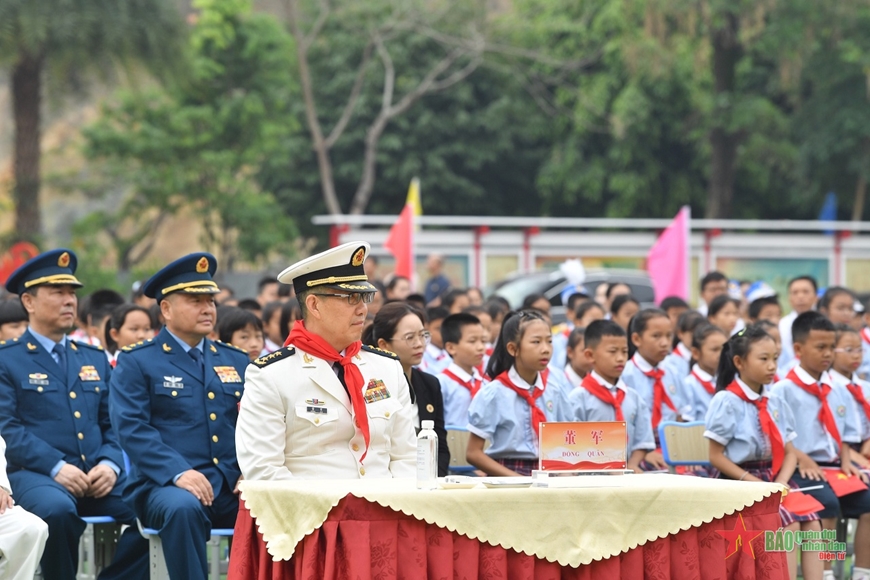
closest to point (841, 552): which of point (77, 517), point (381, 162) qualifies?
point (77, 517)

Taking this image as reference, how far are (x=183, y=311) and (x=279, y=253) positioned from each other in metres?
21.4

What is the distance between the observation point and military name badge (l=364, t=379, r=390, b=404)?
5.12m

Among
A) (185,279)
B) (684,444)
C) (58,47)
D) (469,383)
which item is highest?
(58,47)

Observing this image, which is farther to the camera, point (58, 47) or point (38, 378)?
point (58, 47)

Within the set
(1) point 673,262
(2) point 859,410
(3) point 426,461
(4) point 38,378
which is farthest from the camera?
(1) point 673,262

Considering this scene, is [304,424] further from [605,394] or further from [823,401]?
[823,401]

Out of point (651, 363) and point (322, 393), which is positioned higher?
point (651, 363)

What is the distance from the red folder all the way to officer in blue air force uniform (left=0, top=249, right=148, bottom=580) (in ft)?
10.9

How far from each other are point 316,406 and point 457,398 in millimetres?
2975

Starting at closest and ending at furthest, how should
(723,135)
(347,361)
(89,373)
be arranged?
(347,361)
(89,373)
(723,135)

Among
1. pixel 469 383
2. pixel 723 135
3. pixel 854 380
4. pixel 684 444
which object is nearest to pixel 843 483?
pixel 684 444

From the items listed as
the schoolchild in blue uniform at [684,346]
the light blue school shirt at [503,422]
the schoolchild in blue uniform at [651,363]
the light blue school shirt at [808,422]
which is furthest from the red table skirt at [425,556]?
the schoolchild in blue uniform at [684,346]

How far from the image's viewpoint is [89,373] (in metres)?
6.69

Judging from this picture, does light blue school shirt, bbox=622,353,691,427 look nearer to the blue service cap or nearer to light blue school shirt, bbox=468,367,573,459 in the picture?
light blue school shirt, bbox=468,367,573,459
